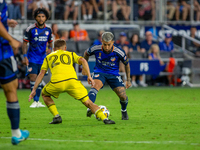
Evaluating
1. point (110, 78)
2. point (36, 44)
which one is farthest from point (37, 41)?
point (110, 78)

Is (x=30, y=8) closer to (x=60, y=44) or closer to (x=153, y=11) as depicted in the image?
(x=153, y=11)

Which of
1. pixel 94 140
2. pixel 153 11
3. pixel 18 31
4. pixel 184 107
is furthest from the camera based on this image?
pixel 153 11

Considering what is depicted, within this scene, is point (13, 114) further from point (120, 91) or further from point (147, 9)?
point (147, 9)

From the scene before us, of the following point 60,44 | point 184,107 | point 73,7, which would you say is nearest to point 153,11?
point 73,7

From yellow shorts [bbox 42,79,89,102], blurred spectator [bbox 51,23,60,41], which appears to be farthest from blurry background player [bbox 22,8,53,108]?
blurred spectator [bbox 51,23,60,41]

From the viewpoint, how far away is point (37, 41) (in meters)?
10.4

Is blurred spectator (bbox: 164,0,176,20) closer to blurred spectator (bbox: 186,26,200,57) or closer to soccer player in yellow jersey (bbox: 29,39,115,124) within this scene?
blurred spectator (bbox: 186,26,200,57)

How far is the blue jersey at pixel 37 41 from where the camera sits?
10.3 m

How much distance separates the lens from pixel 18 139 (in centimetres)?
504

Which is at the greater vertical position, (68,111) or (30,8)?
(30,8)

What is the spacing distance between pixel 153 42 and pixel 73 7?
4379mm

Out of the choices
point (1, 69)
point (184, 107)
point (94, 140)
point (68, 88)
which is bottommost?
point (184, 107)

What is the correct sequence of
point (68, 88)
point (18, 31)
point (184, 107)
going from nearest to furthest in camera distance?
point (68, 88), point (184, 107), point (18, 31)

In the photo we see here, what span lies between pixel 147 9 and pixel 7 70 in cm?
1683
